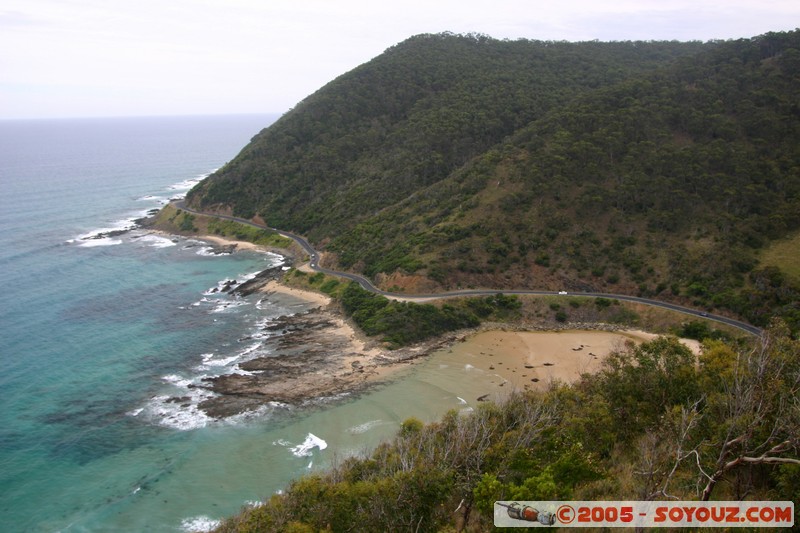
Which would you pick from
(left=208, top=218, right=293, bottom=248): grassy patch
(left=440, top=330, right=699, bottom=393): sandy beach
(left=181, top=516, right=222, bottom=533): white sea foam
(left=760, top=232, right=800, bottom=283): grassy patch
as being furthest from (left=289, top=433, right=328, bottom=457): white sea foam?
(left=208, top=218, right=293, bottom=248): grassy patch

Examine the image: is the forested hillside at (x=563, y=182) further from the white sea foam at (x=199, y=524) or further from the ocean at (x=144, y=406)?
the white sea foam at (x=199, y=524)

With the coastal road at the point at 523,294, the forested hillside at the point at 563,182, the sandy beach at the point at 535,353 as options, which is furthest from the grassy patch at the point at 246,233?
the sandy beach at the point at 535,353

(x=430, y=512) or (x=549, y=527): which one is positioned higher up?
(x=549, y=527)

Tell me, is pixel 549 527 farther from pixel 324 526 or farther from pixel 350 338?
pixel 350 338

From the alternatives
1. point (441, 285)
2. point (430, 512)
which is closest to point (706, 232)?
point (441, 285)

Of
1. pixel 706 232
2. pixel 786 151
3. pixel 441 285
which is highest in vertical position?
pixel 786 151

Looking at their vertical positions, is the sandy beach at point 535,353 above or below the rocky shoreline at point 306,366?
below

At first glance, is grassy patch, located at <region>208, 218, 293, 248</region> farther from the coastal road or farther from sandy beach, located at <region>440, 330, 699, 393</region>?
sandy beach, located at <region>440, 330, 699, 393</region>
